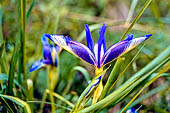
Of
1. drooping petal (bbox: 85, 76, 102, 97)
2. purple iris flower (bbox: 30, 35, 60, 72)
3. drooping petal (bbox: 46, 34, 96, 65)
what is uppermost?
drooping petal (bbox: 46, 34, 96, 65)

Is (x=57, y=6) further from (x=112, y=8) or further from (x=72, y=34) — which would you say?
(x=112, y=8)

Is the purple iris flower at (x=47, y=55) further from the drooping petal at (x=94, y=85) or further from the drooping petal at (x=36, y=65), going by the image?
the drooping petal at (x=94, y=85)

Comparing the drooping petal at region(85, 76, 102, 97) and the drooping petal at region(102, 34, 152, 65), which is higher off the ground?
the drooping petal at region(102, 34, 152, 65)

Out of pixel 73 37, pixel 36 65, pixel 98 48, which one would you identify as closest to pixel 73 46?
pixel 98 48

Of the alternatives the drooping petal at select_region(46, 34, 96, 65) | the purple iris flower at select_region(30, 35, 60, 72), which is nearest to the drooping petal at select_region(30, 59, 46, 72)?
the purple iris flower at select_region(30, 35, 60, 72)

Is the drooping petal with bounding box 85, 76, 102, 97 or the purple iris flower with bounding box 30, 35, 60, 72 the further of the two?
the purple iris flower with bounding box 30, 35, 60, 72

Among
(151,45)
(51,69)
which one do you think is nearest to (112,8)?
(151,45)

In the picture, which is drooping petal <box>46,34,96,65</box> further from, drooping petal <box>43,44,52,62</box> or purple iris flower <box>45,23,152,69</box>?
drooping petal <box>43,44,52,62</box>
